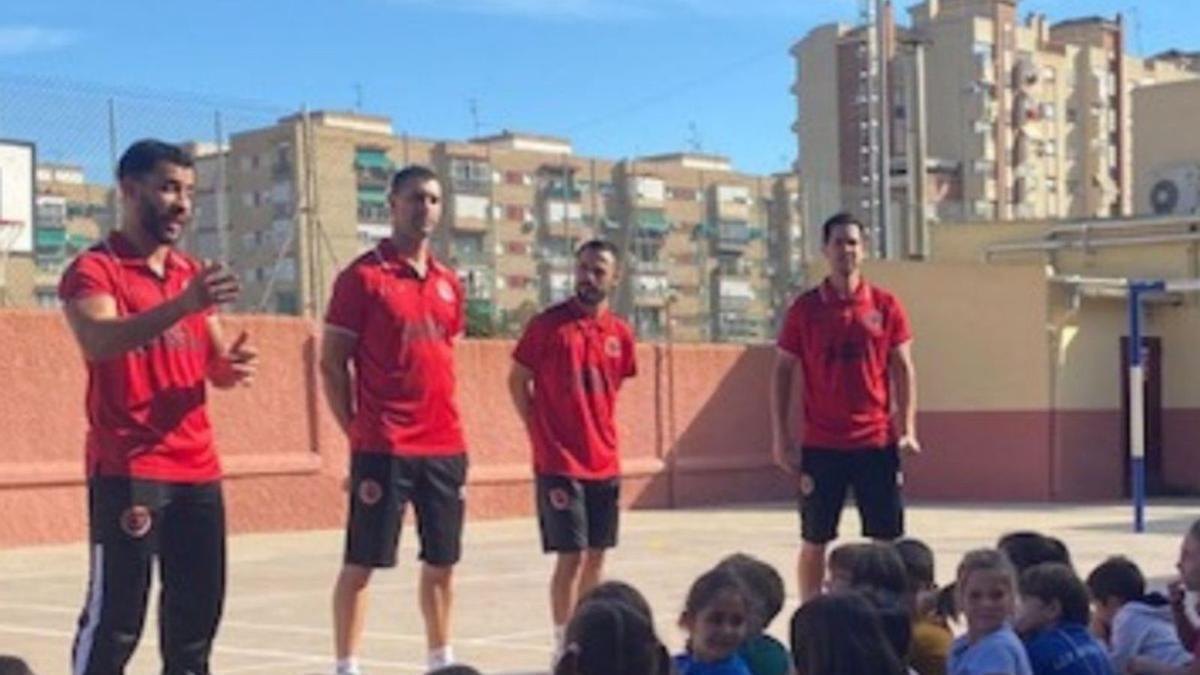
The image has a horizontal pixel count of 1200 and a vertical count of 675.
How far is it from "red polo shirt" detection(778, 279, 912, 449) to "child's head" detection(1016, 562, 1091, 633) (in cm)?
283

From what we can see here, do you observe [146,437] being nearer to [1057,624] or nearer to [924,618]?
[924,618]

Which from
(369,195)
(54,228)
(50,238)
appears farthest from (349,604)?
(369,195)

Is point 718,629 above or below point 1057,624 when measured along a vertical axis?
above

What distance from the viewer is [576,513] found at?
332 inches

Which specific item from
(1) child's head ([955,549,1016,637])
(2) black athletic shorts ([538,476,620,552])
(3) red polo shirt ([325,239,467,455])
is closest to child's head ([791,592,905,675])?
(1) child's head ([955,549,1016,637])

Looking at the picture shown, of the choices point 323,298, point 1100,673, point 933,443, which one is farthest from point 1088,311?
point 1100,673

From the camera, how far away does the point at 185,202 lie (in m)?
5.96

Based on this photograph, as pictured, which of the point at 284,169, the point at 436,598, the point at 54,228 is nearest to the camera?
the point at 436,598

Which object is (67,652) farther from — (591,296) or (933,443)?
(933,443)

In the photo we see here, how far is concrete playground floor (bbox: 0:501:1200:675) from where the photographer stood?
30.6 feet

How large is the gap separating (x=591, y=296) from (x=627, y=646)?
4.55m

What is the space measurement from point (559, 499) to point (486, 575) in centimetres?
548

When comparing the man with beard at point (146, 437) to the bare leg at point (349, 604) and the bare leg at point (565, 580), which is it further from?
the bare leg at point (565, 580)

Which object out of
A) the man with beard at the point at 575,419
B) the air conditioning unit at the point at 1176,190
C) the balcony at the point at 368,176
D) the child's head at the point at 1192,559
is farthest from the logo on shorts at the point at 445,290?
the air conditioning unit at the point at 1176,190
